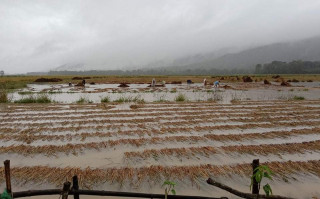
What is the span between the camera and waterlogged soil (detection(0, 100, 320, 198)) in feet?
14.7

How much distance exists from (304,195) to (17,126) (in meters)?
9.49

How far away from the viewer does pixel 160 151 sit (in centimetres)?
596

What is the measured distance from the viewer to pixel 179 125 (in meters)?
9.00

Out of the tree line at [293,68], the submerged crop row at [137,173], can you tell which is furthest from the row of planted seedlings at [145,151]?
the tree line at [293,68]

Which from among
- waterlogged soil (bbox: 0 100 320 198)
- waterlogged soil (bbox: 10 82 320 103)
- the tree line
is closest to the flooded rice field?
waterlogged soil (bbox: 0 100 320 198)

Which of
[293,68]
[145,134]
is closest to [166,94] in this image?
[145,134]

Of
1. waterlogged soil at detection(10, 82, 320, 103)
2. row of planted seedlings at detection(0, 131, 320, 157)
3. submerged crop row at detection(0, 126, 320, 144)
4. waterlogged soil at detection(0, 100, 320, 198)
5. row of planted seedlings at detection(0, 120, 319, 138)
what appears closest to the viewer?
waterlogged soil at detection(0, 100, 320, 198)

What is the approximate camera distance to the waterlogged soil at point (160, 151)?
447 cm

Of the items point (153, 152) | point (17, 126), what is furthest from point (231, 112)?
point (17, 126)

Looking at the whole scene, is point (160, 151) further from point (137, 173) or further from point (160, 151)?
point (137, 173)

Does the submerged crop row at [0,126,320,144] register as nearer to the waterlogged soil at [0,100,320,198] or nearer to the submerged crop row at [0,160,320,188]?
the waterlogged soil at [0,100,320,198]

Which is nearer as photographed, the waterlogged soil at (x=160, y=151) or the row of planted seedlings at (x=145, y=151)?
the waterlogged soil at (x=160, y=151)

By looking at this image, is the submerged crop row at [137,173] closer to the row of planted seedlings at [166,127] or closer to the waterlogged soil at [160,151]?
the waterlogged soil at [160,151]

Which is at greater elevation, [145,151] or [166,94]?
[166,94]
